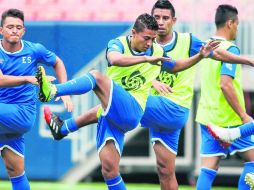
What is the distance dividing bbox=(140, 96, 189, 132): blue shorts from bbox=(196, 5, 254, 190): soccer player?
0.22 meters

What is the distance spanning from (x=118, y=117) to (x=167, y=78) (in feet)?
3.70

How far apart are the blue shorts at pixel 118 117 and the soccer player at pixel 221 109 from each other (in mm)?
1047

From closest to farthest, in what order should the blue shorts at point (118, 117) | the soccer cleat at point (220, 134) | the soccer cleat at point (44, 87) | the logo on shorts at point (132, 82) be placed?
the soccer cleat at point (44, 87) → the blue shorts at point (118, 117) → the logo on shorts at point (132, 82) → the soccer cleat at point (220, 134)

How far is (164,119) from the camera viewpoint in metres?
9.93

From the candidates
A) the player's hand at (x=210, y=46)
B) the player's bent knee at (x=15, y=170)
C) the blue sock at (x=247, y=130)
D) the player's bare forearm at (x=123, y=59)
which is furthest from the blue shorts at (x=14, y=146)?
the blue sock at (x=247, y=130)

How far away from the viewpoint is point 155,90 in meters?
10.0

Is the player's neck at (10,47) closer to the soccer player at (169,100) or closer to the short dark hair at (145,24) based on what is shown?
the short dark hair at (145,24)

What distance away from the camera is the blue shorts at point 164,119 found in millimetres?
9891

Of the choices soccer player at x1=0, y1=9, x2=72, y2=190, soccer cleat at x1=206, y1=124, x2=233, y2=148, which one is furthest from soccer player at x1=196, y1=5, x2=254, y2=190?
soccer player at x1=0, y1=9, x2=72, y2=190

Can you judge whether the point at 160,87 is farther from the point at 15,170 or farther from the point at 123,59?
the point at 15,170

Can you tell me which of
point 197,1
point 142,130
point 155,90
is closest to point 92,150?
point 142,130

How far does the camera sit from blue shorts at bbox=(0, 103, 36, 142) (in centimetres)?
939

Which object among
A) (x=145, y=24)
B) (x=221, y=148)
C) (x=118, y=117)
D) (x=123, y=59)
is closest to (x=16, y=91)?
(x=118, y=117)

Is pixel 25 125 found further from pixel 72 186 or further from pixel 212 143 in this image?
pixel 72 186
